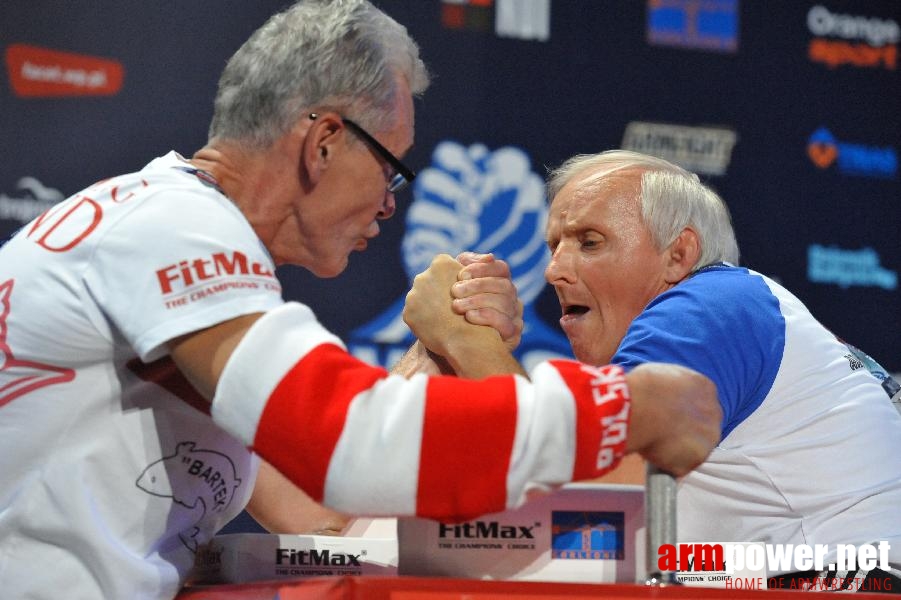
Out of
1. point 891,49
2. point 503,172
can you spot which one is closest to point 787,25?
point 891,49

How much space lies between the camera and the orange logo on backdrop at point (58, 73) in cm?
311

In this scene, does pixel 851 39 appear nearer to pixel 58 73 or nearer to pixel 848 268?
pixel 848 268

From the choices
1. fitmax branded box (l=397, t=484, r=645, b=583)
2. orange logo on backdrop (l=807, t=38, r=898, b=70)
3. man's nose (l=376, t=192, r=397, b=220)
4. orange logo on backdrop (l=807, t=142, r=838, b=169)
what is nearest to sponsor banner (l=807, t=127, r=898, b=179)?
orange logo on backdrop (l=807, t=142, r=838, b=169)

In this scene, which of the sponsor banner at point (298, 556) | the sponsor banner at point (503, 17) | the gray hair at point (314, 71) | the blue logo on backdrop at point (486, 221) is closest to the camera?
the sponsor banner at point (298, 556)

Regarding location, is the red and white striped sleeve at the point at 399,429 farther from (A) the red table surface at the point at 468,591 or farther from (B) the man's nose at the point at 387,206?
(B) the man's nose at the point at 387,206

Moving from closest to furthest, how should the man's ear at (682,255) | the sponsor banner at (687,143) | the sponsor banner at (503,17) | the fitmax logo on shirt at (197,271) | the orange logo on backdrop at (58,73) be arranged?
1. the fitmax logo on shirt at (197,271)
2. the man's ear at (682,255)
3. the orange logo on backdrop at (58,73)
4. the sponsor banner at (503,17)
5. the sponsor banner at (687,143)

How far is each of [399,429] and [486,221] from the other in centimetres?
246

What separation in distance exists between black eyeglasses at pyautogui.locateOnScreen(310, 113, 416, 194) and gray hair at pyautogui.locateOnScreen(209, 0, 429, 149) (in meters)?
0.01

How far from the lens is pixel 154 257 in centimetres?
108

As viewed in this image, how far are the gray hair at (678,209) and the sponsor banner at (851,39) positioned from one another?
1.93m

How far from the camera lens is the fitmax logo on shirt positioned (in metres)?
1.06

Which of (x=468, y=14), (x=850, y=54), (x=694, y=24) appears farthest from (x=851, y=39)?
(x=468, y=14)

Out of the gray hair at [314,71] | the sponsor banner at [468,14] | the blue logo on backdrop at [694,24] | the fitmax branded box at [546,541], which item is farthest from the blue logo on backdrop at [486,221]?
the fitmax branded box at [546,541]

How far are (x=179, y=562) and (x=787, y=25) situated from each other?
309 centimetres
